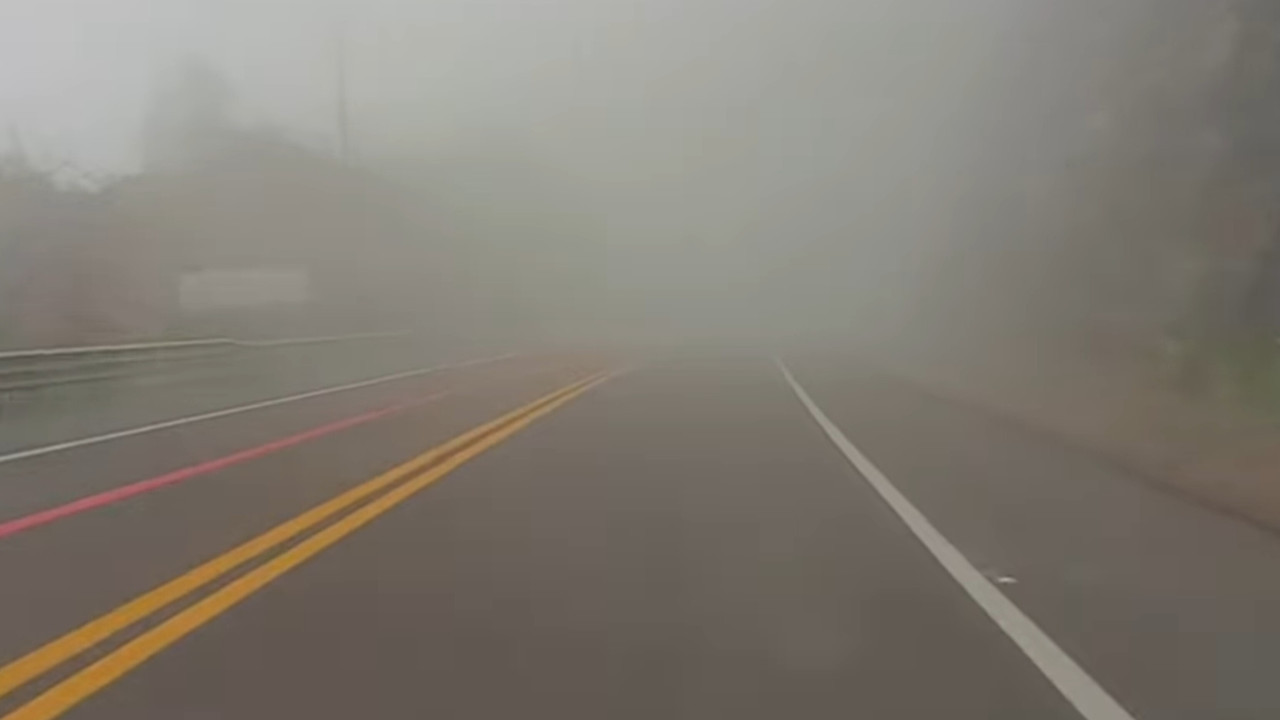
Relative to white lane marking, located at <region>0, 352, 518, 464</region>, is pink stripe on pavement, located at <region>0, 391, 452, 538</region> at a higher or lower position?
higher

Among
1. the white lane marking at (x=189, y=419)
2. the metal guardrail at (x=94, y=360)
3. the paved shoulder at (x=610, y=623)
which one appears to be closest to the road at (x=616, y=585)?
the paved shoulder at (x=610, y=623)

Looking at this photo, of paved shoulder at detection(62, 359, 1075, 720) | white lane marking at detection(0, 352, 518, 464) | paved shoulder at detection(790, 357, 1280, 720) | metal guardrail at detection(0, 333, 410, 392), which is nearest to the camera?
paved shoulder at detection(62, 359, 1075, 720)

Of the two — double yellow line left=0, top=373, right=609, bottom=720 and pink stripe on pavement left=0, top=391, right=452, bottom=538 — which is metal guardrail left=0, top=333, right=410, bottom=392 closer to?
pink stripe on pavement left=0, top=391, right=452, bottom=538

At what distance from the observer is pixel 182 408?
30156mm

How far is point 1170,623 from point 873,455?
11225mm

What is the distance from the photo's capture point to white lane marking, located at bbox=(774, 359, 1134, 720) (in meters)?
7.94

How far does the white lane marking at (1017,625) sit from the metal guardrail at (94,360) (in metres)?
15.7

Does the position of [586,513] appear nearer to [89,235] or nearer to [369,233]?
[89,235]

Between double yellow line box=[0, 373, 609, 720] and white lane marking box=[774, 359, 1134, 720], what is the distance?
161 inches

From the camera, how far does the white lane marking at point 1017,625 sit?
26.0ft

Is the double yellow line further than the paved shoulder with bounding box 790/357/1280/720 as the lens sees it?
No

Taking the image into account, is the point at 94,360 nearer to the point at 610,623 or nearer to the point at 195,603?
the point at 195,603

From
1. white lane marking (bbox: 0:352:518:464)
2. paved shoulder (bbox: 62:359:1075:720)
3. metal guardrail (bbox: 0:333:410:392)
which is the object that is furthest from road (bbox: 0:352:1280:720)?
metal guardrail (bbox: 0:333:410:392)

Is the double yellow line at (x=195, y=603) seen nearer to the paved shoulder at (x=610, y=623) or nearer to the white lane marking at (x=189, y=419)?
the paved shoulder at (x=610, y=623)
